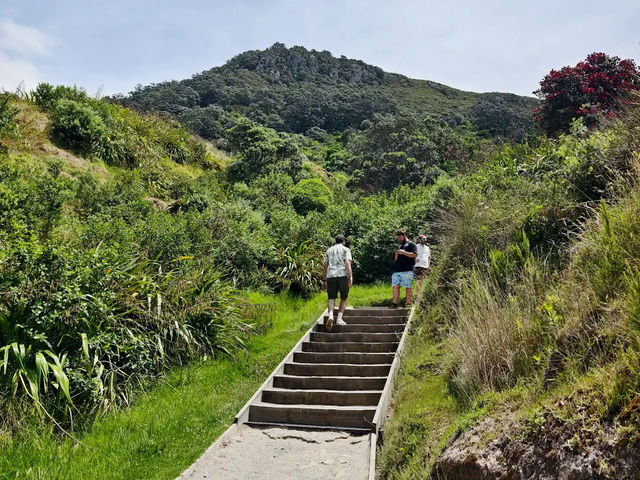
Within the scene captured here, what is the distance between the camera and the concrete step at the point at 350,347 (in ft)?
31.8

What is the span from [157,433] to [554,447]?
544cm

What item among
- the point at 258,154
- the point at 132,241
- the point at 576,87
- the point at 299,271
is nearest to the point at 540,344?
the point at 132,241

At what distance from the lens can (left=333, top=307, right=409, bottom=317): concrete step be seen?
1150 centimetres

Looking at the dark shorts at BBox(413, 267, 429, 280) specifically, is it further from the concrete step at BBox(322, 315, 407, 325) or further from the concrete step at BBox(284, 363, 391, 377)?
the concrete step at BBox(284, 363, 391, 377)

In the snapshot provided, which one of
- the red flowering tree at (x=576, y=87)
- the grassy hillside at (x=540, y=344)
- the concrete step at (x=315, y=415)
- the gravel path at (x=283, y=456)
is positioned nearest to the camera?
the grassy hillside at (x=540, y=344)

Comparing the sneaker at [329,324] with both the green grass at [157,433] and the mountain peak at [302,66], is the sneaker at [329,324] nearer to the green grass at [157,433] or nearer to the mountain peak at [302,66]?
the green grass at [157,433]

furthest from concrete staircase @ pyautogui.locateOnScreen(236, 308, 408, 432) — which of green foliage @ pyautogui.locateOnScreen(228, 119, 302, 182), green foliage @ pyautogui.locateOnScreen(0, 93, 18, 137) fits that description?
green foliage @ pyautogui.locateOnScreen(228, 119, 302, 182)

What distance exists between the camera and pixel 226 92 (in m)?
72.1

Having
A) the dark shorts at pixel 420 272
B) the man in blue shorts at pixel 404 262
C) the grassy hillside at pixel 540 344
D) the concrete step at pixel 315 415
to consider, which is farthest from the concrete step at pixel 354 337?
the concrete step at pixel 315 415

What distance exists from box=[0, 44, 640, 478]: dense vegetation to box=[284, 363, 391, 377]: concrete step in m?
0.63

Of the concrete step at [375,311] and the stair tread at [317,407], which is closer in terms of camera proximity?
the stair tread at [317,407]

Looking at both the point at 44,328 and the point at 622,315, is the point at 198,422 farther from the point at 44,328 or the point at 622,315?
the point at 622,315

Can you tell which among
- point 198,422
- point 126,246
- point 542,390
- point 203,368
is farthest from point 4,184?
point 542,390

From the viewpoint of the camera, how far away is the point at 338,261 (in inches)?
412
